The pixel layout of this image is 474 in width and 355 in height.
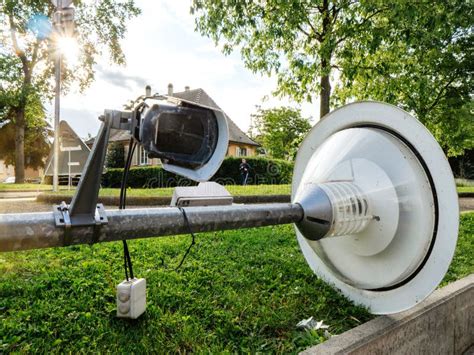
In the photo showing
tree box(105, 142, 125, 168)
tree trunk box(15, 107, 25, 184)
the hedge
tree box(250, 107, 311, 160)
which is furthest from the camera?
tree box(250, 107, 311, 160)

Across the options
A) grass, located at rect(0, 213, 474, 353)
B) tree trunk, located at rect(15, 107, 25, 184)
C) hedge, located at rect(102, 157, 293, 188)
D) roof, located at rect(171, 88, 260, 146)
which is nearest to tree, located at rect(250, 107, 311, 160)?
roof, located at rect(171, 88, 260, 146)

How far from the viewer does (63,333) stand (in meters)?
2.01

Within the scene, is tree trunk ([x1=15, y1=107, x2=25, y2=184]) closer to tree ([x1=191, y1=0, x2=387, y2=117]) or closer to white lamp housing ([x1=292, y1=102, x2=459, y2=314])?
tree ([x1=191, y1=0, x2=387, y2=117])

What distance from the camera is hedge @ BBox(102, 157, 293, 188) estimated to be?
20062 millimetres

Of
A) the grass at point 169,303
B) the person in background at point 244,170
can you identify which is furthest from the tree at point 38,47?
the grass at point 169,303

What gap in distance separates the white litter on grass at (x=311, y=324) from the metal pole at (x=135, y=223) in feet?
2.77

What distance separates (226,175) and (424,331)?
19706 mm

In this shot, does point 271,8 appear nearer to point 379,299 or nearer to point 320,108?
point 320,108

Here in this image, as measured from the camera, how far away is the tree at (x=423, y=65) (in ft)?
27.7

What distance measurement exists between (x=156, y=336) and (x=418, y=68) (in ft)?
35.3

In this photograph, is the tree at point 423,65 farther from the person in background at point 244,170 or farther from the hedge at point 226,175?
the hedge at point 226,175

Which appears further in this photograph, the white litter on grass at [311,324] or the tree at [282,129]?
the tree at [282,129]

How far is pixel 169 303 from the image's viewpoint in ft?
8.00

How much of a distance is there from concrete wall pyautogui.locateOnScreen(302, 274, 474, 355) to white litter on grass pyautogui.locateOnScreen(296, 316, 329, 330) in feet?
0.80
